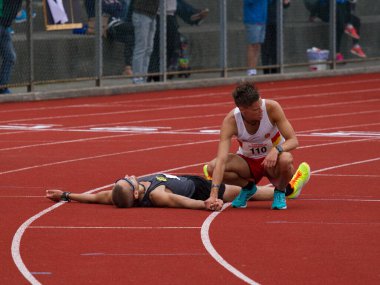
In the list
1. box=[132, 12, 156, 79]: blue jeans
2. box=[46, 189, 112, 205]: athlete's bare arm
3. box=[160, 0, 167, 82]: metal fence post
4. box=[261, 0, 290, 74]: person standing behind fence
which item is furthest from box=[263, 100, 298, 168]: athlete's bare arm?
box=[261, 0, 290, 74]: person standing behind fence

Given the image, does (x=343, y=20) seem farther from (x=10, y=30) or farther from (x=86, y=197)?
(x=86, y=197)

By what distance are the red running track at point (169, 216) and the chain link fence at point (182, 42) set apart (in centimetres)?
308

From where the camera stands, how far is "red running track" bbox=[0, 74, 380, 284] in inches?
343

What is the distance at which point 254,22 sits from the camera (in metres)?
27.7

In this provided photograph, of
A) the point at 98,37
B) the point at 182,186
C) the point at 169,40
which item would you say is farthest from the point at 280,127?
the point at 169,40

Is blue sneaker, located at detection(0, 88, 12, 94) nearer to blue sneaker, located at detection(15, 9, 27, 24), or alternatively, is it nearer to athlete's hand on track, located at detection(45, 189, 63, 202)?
blue sneaker, located at detection(15, 9, 27, 24)

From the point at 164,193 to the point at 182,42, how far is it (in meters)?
15.3

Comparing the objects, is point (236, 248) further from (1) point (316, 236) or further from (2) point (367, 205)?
(2) point (367, 205)

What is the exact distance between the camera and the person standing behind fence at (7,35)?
22.8 metres

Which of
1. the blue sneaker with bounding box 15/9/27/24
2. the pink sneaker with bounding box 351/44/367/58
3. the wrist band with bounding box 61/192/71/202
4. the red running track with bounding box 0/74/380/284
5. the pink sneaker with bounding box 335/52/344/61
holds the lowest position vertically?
the red running track with bounding box 0/74/380/284

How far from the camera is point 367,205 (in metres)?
11.7

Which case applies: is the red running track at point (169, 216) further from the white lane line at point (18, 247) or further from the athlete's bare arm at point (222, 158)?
the athlete's bare arm at point (222, 158)

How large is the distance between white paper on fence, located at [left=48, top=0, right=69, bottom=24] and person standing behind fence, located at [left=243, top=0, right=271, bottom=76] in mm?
5189

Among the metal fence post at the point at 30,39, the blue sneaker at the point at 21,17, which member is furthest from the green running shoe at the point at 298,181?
the blue sneaker at the point at 21,17
